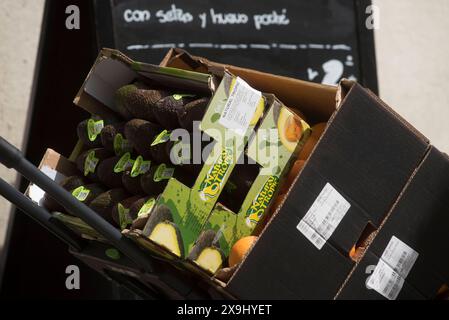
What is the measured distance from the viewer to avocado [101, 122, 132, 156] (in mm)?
2127

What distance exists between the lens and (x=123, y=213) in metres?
1.94

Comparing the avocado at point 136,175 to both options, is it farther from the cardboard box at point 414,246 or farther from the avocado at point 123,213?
the cardboard box at point 414,246

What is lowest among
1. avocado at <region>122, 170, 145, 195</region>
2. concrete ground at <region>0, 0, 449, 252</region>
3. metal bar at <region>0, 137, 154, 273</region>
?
metal bar at <region>0, 137, 154, 273</region>

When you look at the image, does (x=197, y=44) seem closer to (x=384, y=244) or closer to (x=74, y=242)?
(x=74, y=242)

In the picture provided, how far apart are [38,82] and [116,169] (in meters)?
1.10

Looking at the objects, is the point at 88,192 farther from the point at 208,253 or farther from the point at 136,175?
the point at 208,253

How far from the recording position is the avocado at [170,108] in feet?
6.52

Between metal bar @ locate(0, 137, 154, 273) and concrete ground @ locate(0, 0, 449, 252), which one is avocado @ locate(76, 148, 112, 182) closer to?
metal bar @ locate(0, 137, 154, 273)

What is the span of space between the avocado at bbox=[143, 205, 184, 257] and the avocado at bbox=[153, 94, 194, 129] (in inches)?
10.4

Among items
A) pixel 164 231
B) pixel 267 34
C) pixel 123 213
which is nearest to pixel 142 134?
pixel 123 213

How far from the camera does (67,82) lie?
9.97 ft

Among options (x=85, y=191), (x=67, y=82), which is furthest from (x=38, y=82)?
(x=85, y=191)

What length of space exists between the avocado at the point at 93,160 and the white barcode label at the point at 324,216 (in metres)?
0.58

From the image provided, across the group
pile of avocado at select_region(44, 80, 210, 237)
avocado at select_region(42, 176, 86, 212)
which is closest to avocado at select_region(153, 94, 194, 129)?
pile of avocado at select_region(44, 80, 210, 237)
